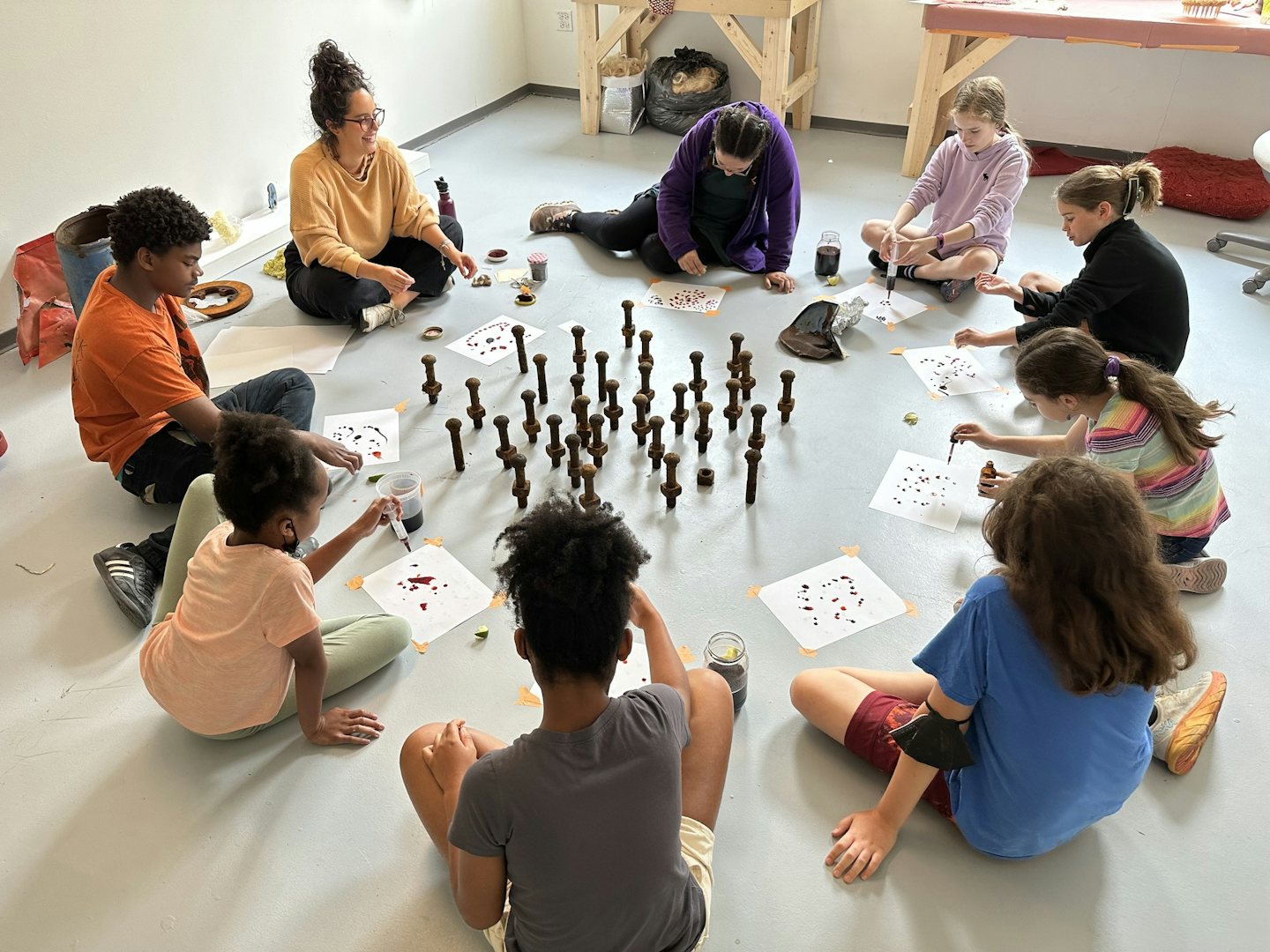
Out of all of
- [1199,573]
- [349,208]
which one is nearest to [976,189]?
[1199,573]

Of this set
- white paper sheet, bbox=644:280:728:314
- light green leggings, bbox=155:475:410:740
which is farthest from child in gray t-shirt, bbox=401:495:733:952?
white paper sheet, bbox=644:280:728:314

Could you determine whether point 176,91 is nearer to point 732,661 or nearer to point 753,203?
point 753,203

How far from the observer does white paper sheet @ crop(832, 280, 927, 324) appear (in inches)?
136

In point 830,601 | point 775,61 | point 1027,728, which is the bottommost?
point 830,601

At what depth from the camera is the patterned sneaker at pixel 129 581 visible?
219 cm

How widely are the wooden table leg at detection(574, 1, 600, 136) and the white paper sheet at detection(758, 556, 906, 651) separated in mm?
3812

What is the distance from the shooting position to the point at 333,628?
2.08 metres

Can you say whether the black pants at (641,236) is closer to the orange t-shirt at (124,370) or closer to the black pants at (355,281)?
the black pants at (355,281)

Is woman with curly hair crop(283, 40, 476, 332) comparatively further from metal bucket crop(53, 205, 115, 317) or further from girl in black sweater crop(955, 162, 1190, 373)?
girl in black sweater crop(955, 162, 1190, 373)

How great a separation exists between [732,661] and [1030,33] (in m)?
3.56

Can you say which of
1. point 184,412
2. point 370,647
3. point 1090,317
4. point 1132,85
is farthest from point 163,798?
point 1132,85

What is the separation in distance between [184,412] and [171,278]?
35 cm

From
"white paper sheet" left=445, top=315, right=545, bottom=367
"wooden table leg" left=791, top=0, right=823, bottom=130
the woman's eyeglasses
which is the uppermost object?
the woman's eyeglasses

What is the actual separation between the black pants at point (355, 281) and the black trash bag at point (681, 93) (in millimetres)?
2072
